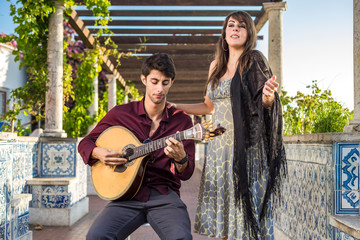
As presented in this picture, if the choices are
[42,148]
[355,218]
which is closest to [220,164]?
[355,218]

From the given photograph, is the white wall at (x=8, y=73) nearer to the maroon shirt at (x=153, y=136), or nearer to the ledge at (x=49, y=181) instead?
the ledge at (x=49, y=181)

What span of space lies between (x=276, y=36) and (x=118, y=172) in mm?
4280

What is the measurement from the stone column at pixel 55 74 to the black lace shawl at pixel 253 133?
3930 mm

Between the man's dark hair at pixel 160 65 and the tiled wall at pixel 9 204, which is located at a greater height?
the man's dark hair at pixel 160 65

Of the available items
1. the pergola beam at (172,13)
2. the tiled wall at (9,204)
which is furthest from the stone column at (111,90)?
the tiled wall at (9,204)

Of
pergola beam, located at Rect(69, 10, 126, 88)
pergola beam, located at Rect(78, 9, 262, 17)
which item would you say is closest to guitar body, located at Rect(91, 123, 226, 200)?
pergola beam, located at Rect(69, 10, 126, 88)

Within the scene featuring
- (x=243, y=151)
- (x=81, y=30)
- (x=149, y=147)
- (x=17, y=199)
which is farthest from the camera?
(x=81, y=30)

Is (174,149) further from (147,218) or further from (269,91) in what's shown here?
(269,91)

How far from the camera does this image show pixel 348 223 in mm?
2309

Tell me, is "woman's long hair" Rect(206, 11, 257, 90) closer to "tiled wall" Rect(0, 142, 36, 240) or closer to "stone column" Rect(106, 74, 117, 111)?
"tiled wall" Rect(0, 142, 36, 240)

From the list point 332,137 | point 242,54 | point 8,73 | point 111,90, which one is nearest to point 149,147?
point 242,54

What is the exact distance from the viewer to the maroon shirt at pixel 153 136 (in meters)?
2.52

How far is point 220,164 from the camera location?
2.37 meters

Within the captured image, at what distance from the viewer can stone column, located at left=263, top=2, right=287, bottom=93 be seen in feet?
19.7
